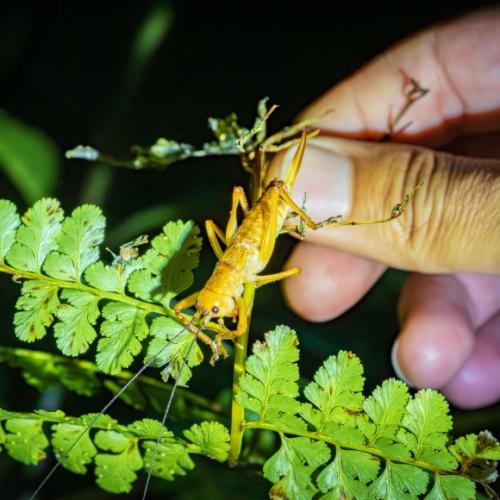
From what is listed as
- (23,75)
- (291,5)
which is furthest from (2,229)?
(291,5)

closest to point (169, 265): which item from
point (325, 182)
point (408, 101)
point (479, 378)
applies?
point (325, 182)

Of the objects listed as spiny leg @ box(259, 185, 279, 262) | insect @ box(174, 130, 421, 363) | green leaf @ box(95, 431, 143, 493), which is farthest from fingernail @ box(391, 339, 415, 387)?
green leaf @ box(95, 431, 143, 493)

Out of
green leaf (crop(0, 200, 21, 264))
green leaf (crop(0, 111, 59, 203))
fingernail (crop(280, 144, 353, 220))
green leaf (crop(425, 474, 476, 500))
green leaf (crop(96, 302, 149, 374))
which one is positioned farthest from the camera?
green leaf (crop(0, 111, 59, 203))

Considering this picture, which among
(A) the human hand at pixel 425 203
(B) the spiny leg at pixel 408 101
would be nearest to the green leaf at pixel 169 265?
(A) the human hand at pixel 425 203

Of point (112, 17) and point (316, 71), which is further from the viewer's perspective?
point (112, 17)

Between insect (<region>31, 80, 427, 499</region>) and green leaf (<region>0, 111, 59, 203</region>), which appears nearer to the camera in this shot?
insect (<region>31, 80, 427, 499</region>)

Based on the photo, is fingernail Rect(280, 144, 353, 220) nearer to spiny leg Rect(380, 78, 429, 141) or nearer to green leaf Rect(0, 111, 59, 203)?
spiny leg Rect(380, 78, 429, 141)

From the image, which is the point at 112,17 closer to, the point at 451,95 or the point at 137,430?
the point at 451,95
